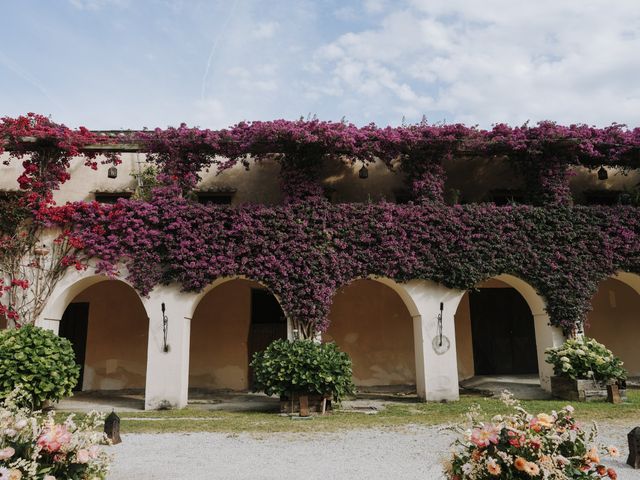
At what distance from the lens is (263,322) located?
1461 cm

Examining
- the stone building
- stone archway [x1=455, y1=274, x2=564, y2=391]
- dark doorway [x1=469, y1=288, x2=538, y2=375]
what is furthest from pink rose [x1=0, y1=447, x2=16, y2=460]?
dark doorway [x1=469, y1=288, x2=538, y2=375]

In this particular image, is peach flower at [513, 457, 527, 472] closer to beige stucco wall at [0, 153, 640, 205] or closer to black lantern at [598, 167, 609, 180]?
beige stucco wall at [0, 153, 640, 205]

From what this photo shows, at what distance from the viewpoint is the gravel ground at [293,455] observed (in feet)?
18.6

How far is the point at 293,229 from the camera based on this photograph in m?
12.1

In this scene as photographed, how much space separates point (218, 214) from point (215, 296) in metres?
3.32

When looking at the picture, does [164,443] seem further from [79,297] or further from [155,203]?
[79,297]

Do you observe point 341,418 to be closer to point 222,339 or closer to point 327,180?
point 222,339

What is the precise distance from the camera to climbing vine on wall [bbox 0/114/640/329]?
1182cm

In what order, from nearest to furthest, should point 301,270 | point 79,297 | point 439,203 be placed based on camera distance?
point 301,270
point 439,203
point 79,297

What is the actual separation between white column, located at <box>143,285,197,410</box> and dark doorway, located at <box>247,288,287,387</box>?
3.01 meters

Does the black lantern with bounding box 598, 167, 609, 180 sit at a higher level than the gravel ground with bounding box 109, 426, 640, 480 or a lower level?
higher

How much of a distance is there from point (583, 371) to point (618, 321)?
188 inches

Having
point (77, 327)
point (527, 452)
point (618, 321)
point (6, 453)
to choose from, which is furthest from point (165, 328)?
point (618, 321)

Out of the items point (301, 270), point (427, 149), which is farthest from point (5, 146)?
point (427, 149)
